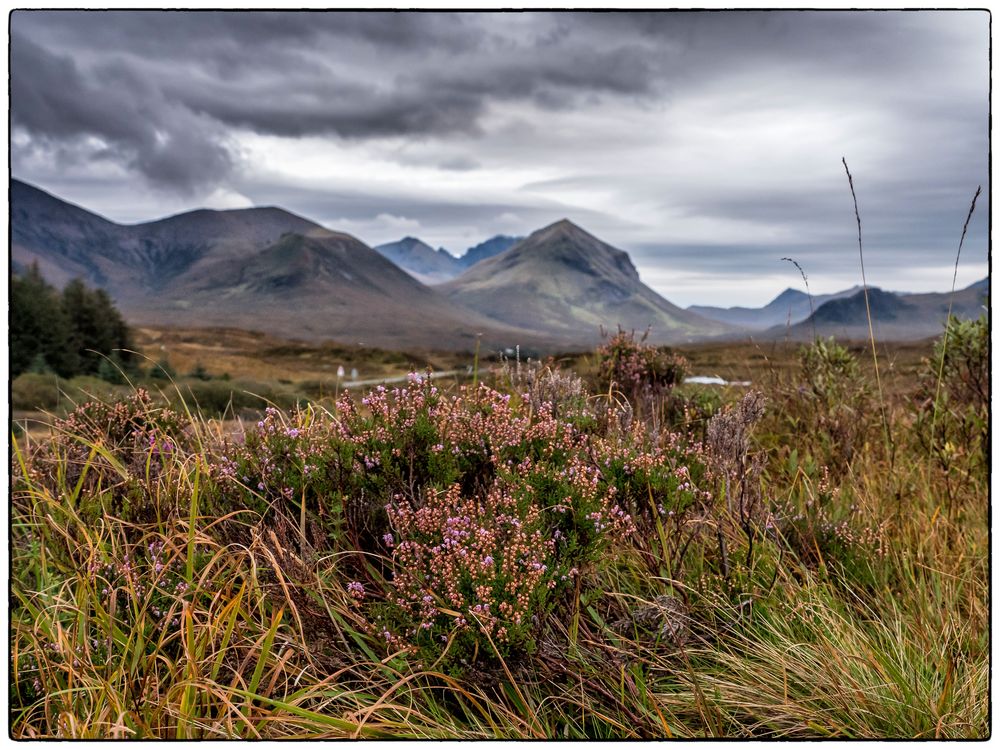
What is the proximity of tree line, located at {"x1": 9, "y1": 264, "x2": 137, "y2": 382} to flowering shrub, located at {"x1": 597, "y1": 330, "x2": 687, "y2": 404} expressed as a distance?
1664cm

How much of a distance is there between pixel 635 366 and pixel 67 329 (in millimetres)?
31696

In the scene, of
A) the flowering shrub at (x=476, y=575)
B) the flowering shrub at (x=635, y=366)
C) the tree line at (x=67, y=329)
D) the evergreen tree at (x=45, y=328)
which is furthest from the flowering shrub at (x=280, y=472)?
the evergreen tree at (x=45, y=328)

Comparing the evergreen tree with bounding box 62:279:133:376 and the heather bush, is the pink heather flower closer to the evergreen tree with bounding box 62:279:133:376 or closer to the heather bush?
the heather bush

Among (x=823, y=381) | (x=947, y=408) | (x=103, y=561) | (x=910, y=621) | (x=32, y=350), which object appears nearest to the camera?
(x=103, y=561)

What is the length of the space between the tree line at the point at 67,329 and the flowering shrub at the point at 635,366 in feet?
54.6

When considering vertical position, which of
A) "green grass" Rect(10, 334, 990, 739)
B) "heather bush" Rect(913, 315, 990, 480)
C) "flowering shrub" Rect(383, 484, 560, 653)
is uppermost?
"heather bush" Rect(913, 315, 990, 480)

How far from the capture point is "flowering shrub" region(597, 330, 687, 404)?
7281 mm

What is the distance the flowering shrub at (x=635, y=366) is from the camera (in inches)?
287

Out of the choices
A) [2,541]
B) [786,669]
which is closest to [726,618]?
[786,669]

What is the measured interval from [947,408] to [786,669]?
3797 mm

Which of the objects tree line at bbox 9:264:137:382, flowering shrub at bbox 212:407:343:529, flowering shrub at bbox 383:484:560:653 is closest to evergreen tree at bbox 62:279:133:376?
tree line at bbox 9:264:137:382

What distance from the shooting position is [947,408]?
5.96 metres

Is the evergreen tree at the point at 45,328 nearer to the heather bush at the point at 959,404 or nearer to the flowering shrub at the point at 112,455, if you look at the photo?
the flowering shrub at the point at 112,455

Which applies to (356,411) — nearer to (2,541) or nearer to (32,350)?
(2,541)
